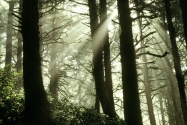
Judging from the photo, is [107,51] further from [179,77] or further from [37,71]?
[37,71]

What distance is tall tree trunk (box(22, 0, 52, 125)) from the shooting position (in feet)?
21.6

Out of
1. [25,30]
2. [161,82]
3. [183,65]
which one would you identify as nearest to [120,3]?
[25,30]

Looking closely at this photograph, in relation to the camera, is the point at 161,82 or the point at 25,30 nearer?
the point at 25,30

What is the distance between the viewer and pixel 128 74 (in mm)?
7699

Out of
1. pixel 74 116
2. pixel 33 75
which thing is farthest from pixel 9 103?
pixel 74 116

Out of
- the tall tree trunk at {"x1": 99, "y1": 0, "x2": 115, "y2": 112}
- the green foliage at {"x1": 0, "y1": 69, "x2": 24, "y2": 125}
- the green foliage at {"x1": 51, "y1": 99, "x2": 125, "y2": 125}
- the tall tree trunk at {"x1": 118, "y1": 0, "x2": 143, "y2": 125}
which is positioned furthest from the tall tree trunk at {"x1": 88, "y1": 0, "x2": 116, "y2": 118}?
the green foliage at {"x1": 0, "y1": 69, "x2": 24, "y2": 125}

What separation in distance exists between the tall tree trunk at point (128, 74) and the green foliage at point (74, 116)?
0.87 m

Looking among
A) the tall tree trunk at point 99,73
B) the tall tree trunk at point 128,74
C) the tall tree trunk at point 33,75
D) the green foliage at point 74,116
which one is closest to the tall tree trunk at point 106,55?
the tall tree trunk at point 99,73

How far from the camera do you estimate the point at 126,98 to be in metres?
7.65

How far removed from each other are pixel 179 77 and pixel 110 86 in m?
2.96

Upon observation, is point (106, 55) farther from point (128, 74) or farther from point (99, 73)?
point (128, 74)

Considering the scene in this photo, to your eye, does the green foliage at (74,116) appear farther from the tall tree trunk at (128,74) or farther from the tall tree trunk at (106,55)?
the tall tree trunk at (106,55)

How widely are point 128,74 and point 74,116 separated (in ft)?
6.16

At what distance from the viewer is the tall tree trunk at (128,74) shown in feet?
24.8
